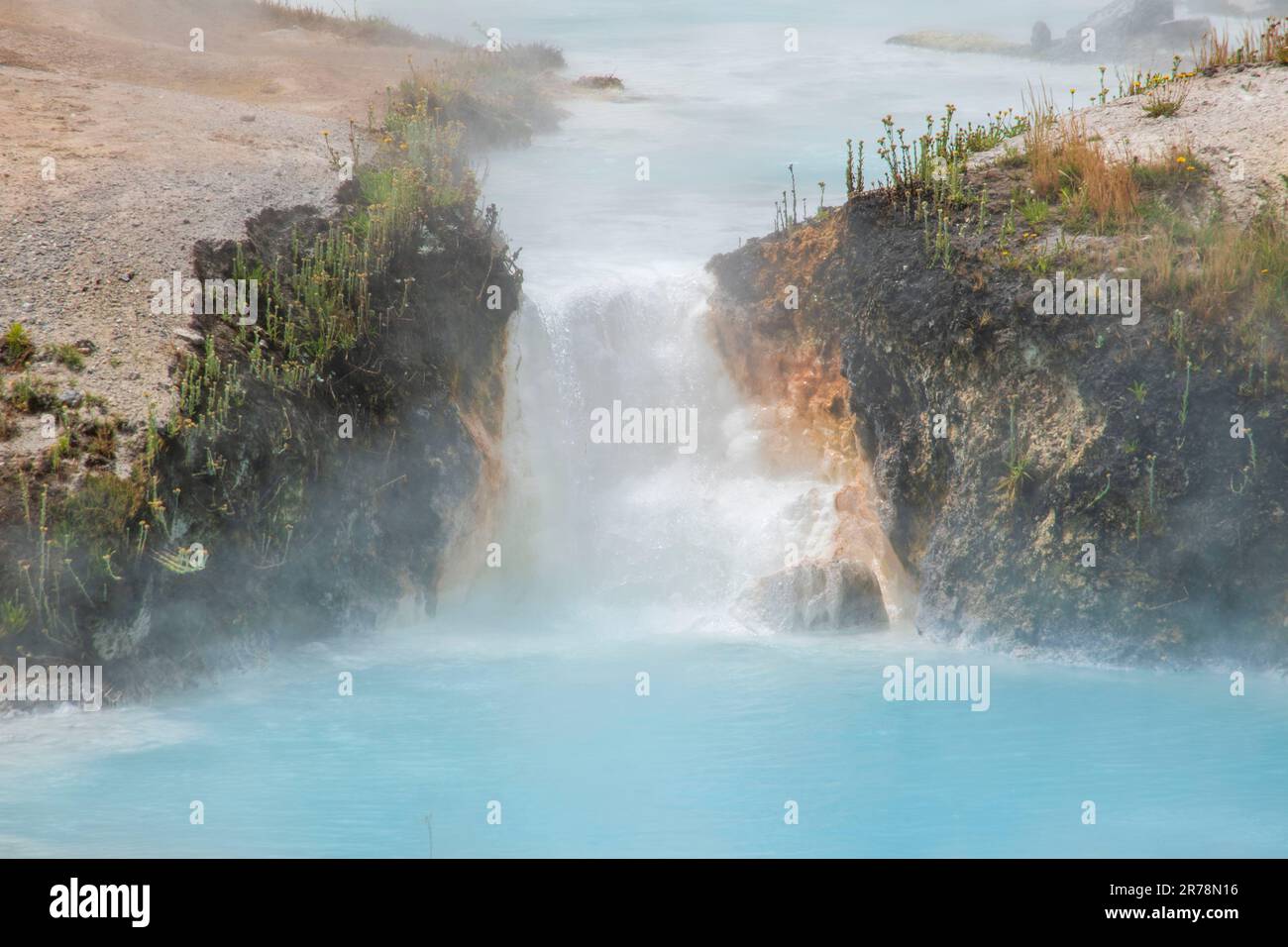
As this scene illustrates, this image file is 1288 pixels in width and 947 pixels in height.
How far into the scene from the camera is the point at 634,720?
8703 millimetres

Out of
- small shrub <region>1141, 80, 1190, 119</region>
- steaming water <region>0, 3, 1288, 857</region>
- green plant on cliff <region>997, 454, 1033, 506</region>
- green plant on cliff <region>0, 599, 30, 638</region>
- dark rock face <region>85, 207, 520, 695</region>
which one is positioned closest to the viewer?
steaming water <region>0, 3, 1288, 857</region>

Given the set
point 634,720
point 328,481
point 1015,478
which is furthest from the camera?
point 328,481

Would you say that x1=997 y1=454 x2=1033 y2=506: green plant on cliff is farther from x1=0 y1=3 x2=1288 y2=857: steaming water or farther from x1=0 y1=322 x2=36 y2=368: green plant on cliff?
x1=0 y1=322 x2=36 y2=368: green plant on cliff

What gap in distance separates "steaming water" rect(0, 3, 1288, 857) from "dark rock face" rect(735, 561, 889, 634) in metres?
0.23

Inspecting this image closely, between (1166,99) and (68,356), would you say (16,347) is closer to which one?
(68,356)

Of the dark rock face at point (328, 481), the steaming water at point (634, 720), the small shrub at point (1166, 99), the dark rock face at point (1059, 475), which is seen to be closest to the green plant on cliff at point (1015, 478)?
the dark rock face at point (1059, 475)

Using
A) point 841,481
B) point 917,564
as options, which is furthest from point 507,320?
point 917,564

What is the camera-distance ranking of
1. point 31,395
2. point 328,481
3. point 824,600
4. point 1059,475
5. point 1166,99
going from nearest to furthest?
point 31,395 → point 1059,475 → point 328,481 → point 824,600 → point 1166,99

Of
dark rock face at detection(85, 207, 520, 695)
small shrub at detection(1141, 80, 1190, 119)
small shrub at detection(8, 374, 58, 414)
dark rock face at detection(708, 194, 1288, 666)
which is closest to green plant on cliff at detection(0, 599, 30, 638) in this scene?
dark rock face at detection(85, 207, 520, 695)

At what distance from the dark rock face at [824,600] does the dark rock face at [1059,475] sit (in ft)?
1.44

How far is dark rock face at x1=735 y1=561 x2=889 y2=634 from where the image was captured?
1095 cm

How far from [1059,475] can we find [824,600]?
2204mm

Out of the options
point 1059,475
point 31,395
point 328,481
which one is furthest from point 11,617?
point 1059,475

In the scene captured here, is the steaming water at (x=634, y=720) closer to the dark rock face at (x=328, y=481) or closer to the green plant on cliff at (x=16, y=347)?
the dark rock face at (x=328, y=481)
